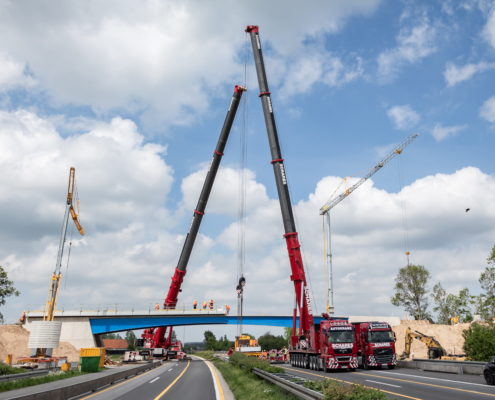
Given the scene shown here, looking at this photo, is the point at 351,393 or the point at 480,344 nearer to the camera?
the point at 351,393

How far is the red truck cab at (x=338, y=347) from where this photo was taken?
26.4 m

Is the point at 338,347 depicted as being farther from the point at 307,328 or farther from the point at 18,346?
the point at 18,346

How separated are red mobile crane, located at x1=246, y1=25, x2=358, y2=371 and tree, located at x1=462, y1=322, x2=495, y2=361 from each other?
43.8ft

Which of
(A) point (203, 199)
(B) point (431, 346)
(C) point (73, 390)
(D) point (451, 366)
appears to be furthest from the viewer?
(A) point (203, 199)

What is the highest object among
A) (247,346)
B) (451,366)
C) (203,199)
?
(203,199)

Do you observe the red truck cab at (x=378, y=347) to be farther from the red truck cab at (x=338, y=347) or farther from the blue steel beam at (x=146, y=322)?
the blue steel beam at (x=146, y=322)

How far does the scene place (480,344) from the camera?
109ft

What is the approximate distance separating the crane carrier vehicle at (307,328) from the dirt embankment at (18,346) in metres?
32.6

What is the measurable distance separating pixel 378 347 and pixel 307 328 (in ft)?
18.7

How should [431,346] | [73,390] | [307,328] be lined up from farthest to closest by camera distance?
[431,346] < [307,328] < [73,390]

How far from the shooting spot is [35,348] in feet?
120

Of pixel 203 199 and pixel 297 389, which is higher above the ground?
pixel 203 199

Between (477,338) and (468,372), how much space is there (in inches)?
483

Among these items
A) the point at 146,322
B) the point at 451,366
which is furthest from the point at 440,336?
the point at 146,322
